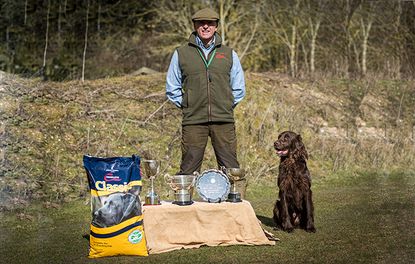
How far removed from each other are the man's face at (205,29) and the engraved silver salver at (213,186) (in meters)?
1.26

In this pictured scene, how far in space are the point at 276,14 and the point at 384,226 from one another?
481 inches

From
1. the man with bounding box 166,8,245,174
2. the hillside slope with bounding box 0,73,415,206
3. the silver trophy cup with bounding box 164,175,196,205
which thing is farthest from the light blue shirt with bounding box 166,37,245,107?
the hillside slope with bounding box 0,73,415,206

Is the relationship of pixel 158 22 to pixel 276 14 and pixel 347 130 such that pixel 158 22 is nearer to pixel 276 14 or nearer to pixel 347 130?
pixel 276 14

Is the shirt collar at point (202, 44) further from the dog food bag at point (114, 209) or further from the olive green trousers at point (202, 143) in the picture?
the dog food bag at point (114, 209)

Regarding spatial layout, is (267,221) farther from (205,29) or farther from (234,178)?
(205,29)

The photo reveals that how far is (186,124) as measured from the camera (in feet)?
20.5

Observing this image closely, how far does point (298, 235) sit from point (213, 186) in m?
0.98

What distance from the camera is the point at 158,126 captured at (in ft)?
37.7

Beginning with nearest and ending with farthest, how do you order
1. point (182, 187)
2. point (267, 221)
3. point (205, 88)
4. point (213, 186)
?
point (182, 187) < point (213, 186) < point (205, 88) < point (267, 221)

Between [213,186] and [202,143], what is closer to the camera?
[213,186]

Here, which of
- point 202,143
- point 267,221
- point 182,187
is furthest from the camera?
point 267,221

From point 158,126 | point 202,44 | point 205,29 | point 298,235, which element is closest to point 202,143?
point 202,44

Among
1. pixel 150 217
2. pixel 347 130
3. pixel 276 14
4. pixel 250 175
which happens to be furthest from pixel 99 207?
pixel 276 14

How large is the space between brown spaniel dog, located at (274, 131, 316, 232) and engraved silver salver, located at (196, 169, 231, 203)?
2.22 ft
